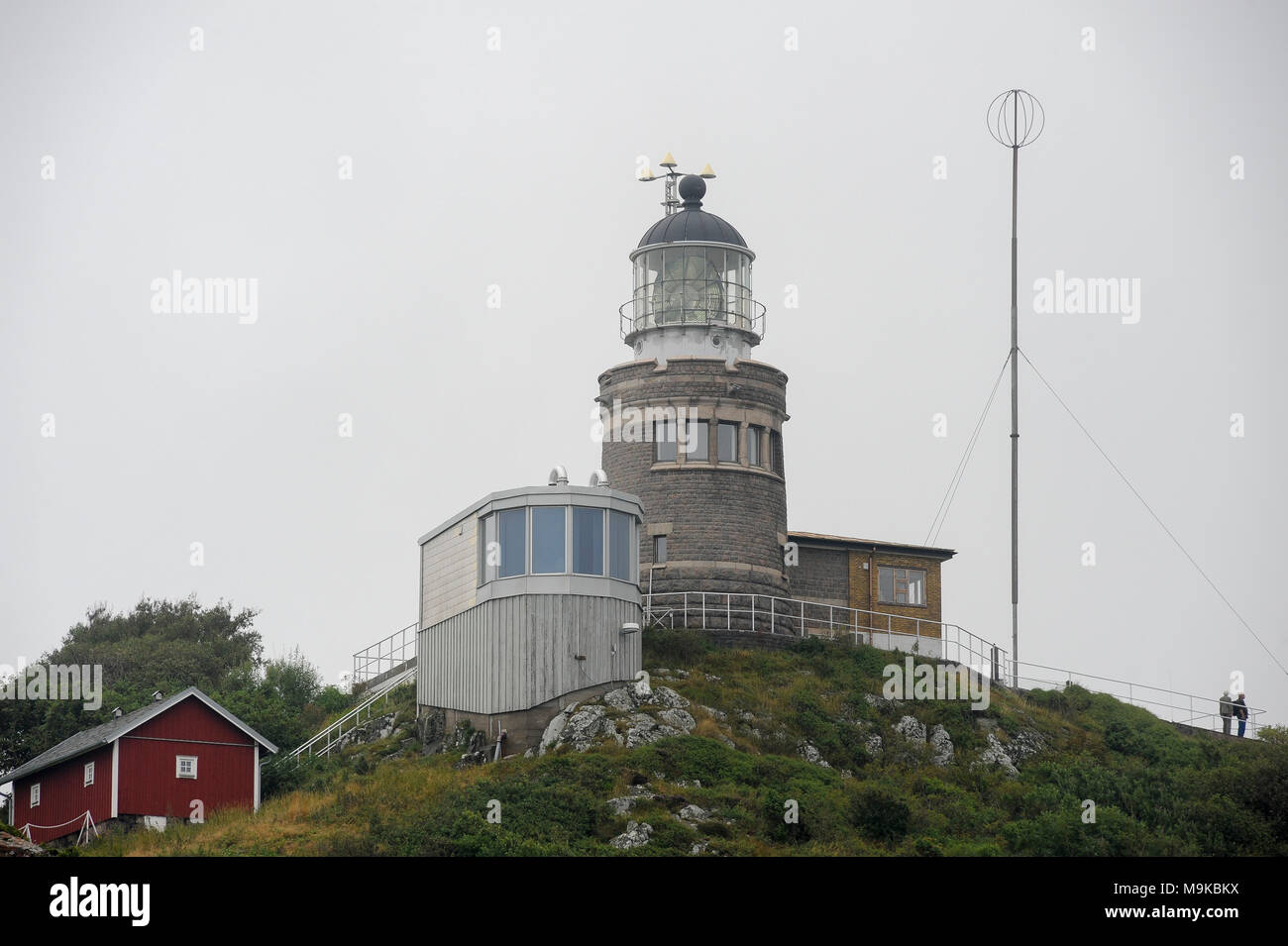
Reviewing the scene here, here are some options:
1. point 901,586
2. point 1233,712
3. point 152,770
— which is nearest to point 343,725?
point 152,770

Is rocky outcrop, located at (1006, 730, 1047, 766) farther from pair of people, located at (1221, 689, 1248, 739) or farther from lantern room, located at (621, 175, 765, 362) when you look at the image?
lantern room, located at (621, 175, 765, 362)

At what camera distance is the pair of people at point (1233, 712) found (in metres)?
58.2

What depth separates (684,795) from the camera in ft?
140

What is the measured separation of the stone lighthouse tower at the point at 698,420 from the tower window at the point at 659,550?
0.10ft

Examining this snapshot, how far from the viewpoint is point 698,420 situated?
191 ft

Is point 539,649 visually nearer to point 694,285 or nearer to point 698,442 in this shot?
point 698,442

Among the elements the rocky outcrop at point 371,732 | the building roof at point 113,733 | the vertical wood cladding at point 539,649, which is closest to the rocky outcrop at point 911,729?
the vertical wood cladding at point 539,649

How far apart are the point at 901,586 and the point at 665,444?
31.0 ft

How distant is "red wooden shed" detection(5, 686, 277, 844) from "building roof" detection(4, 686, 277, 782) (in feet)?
0.12

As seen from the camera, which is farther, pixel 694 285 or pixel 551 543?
pixel 694 285

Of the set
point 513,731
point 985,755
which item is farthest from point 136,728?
point 985,755
